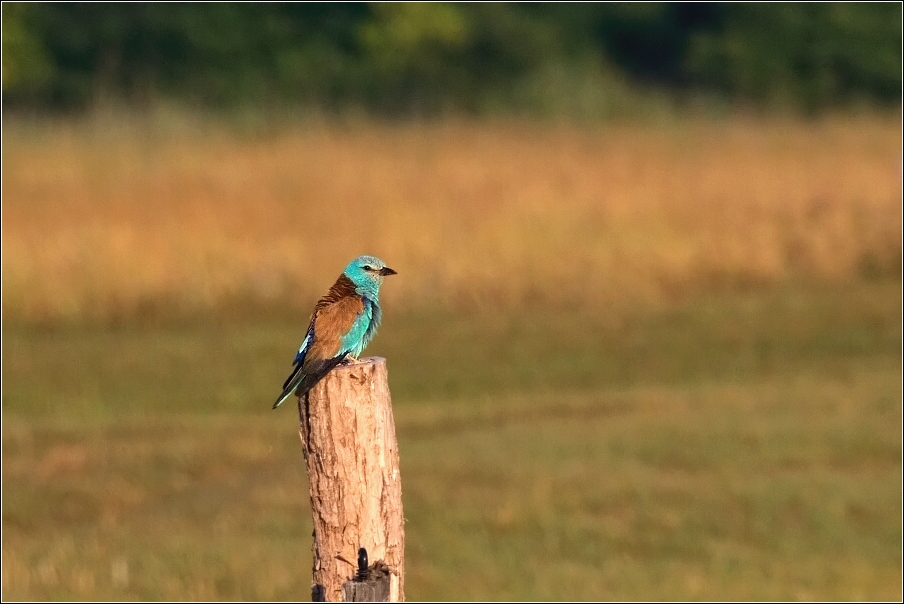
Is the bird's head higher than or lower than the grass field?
lower

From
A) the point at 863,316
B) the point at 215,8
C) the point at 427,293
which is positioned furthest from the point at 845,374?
the point at 215,8

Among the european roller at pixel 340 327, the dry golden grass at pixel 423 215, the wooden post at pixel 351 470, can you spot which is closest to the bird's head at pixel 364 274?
the european roller at pixel 340 327

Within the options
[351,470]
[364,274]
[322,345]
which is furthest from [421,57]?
[351,470]

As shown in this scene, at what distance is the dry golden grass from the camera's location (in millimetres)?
16344

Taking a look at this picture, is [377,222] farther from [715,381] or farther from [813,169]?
[813,169]

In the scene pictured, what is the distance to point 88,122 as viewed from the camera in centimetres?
2148

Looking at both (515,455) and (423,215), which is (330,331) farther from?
(423,215)

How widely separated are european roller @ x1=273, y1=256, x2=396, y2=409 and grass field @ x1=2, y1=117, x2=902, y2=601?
10.1 ft

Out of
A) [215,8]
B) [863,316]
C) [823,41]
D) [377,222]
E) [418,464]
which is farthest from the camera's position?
[823,41]

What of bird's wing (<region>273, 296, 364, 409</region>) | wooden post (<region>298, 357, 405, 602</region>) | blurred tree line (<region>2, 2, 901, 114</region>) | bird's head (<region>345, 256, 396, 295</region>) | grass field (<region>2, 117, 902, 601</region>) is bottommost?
wooden post (<region>298, 357, 405, 602</region>)

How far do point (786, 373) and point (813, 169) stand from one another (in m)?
7.09

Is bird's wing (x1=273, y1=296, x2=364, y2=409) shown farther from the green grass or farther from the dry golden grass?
the dry golden grass

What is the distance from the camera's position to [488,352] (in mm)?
14781

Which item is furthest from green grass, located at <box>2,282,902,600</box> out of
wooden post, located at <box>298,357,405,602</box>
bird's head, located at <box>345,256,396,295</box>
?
wooden post, located at <box>298,357,405,602</box>
